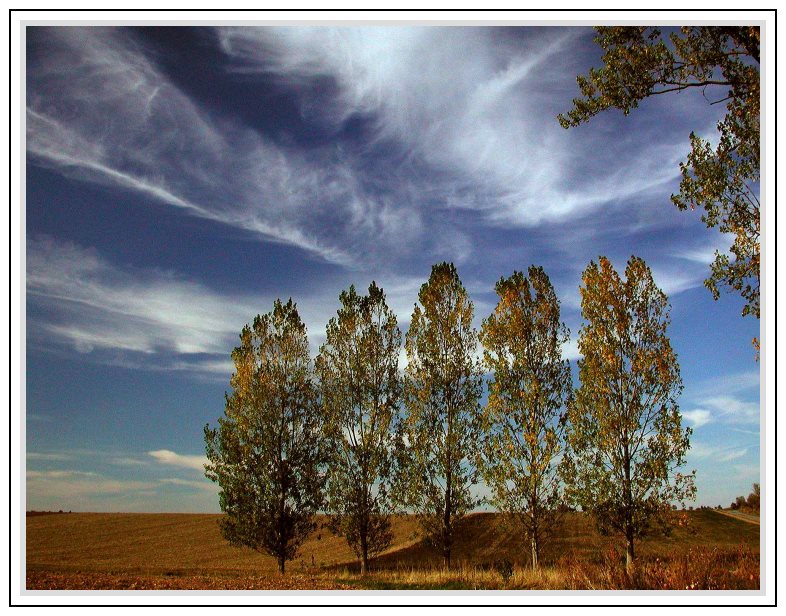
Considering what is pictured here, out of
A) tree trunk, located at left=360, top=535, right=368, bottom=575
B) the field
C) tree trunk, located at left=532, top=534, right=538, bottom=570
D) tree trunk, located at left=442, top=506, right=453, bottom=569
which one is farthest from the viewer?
tree trunk, located at left=360, top=535, right=368, bottom=575

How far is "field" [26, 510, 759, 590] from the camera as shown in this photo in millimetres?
12406

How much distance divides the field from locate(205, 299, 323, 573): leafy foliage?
5.25ft

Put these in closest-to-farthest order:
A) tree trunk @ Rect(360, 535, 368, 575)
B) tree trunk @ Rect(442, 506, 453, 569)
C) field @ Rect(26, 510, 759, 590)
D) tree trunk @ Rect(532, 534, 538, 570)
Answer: field @ Rect(26, 510, 759, 590) → tree trunk @ Rect(532, 534, 538, 570) → tree trunk @ Rect(442, 506, 453, 569) → tree trunk @ Rect(360, 535, 368, 575)

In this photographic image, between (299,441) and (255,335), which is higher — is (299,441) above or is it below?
below

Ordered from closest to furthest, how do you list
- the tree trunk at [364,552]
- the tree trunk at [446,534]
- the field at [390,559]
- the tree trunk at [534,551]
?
the field at [390,559], the tree trunk at [534,551], the tree trunk at [446,534], the tree trunk at [364,552]

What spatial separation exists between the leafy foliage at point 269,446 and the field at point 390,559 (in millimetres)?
1599

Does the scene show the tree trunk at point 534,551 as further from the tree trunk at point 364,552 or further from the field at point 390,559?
the tree trunk at point 364,552

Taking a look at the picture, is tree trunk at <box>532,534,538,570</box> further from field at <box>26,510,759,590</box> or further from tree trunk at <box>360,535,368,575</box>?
tree trunk at <box>360,535,368,575</box>

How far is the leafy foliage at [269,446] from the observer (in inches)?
900

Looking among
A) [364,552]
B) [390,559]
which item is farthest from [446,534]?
[390,559]
